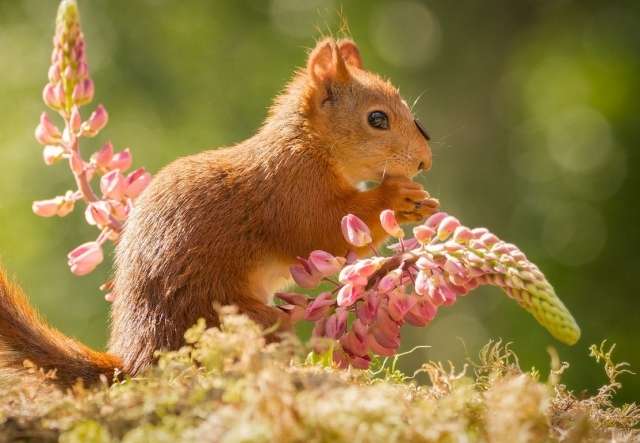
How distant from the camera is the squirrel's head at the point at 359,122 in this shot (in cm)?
→ 220

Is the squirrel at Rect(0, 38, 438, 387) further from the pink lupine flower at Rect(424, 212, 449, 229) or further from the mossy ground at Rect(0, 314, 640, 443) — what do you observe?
the mossy ground at Rect(0, 314, 640, 443)

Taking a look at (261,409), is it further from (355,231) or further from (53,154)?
(53,154)

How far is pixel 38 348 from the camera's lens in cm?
164

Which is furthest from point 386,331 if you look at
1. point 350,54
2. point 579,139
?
point 579,139

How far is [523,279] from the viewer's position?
1272mm

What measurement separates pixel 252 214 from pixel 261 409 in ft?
3.44

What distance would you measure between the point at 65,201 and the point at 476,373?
34.5 inches

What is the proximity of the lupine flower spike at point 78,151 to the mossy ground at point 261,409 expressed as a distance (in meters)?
0.64

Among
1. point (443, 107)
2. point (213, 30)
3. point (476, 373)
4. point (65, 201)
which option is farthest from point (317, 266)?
point (213, 30)

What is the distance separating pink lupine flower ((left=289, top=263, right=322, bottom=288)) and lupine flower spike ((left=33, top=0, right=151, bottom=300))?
0.42 m

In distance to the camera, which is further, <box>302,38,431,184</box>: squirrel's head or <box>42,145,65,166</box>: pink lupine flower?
<box>302,38,431,184</box>: squirrel's head

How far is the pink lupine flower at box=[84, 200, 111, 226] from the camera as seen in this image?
1.86 metres

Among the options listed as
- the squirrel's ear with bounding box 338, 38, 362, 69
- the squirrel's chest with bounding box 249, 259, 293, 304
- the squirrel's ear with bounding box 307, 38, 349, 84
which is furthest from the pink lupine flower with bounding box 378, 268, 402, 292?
the squirrel's ear with bounding box 338, 38, 362, 69

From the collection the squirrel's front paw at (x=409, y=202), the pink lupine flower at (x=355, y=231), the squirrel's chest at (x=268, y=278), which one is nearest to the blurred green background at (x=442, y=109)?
the squirrel's front paw at (x=409, y=202)
